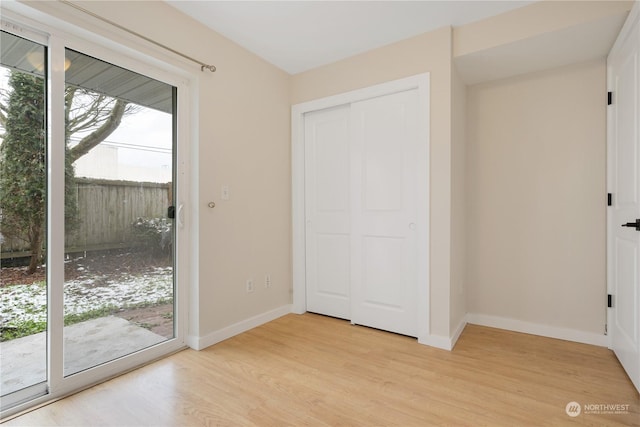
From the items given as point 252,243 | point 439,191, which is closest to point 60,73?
point 252,243

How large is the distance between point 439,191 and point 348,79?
52.9 inches

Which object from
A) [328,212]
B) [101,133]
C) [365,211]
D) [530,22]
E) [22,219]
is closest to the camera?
[22,219]

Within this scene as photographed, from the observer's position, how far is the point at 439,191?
2.47m

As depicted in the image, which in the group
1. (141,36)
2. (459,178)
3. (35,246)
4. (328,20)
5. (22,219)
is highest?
(328,20)

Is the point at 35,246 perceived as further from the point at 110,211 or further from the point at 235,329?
the point at 235,329

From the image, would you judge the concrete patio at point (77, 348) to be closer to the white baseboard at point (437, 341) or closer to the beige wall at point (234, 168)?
the beige wall at point (234, 168)

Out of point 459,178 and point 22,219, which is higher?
point 459,178

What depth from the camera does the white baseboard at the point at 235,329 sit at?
95.4 inches

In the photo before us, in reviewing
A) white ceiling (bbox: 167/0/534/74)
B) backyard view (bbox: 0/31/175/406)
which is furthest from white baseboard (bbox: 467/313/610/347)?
backyard view (bbox: 0/31/175/406)

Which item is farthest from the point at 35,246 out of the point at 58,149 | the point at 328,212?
the point at 328,212

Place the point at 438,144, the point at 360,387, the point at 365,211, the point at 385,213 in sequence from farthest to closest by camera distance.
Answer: the point at 365,211 < the point at 385,213 < the point at 438,144 < the point at 360,387

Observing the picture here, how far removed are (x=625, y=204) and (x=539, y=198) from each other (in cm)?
66

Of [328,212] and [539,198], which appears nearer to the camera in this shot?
[539,198]

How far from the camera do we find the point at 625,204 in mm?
2066
